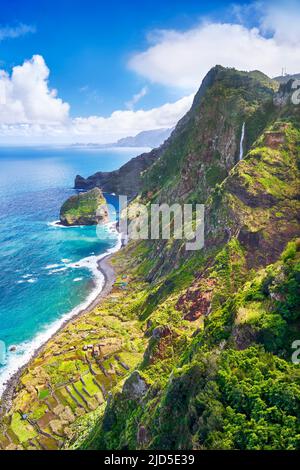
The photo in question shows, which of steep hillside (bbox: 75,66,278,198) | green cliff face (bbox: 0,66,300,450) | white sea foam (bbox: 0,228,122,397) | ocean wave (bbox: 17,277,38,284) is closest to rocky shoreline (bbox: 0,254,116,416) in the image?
white sea foam (bbox: 0,228,122,397)

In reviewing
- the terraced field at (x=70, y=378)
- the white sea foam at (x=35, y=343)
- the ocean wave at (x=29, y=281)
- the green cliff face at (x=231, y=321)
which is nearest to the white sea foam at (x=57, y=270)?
the ocean wave at (x=29, y=281)

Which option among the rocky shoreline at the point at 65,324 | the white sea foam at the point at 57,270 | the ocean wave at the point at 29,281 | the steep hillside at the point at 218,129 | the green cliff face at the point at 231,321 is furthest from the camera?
the white sea foam at the point at 57,270

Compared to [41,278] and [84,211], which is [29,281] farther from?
[84,211]

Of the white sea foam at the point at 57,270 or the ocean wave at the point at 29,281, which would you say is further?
the white sea foam at the point at 57,270

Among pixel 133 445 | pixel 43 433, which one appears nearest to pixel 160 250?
pixel 43 433

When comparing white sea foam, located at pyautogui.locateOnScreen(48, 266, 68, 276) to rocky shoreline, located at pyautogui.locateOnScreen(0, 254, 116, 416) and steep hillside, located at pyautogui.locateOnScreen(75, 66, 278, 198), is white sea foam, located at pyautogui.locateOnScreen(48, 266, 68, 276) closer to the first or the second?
rocky shoreline, located at pyautogui.locateOnScreen(0, 254, 116, 416)

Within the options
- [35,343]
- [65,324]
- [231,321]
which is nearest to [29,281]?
[65,324]

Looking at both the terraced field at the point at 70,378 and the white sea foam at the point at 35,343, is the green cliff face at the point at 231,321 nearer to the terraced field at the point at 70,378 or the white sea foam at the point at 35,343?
the terraced field at the point at 70,378

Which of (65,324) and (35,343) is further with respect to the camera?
(65,324)
